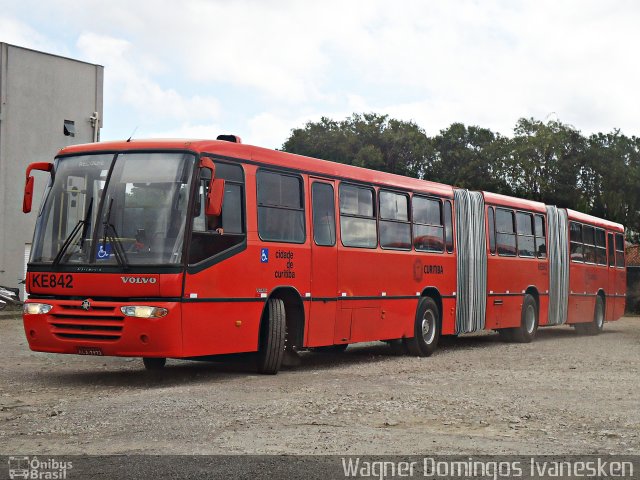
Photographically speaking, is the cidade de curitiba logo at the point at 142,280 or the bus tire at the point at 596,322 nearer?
the cidade de curitiba logo at the point at 142,280

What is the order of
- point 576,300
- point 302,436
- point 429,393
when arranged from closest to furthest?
point 302,436, point 429,393, point 576,300

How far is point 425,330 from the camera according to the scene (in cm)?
1895

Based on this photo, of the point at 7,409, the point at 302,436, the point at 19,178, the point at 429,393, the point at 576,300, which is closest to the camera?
the point at 302,436

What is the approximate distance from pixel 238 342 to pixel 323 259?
243 centimetres

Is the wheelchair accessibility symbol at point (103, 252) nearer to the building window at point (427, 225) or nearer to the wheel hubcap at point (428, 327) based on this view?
the building window at point (427, 225)

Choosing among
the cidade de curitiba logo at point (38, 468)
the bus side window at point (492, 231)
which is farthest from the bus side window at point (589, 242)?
the cidade de curitiba logo at point (38, 468)

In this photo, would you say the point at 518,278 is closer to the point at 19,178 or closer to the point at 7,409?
the point at 7,409

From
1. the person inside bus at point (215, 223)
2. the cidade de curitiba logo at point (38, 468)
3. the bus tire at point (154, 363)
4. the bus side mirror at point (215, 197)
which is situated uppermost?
the bus side mirror at point (215, 197)

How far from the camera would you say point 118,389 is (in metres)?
12.7

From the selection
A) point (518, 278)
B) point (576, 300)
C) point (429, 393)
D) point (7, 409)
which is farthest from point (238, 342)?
point (576, 300)

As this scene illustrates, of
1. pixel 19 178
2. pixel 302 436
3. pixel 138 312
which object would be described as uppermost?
pixel 19 178

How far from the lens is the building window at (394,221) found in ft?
57.9

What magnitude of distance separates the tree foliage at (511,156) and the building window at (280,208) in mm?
44906

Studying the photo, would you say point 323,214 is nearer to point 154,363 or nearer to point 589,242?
point 154,363
